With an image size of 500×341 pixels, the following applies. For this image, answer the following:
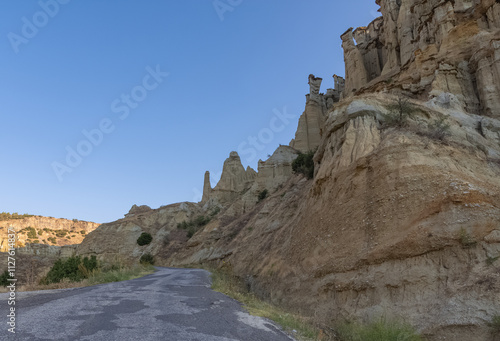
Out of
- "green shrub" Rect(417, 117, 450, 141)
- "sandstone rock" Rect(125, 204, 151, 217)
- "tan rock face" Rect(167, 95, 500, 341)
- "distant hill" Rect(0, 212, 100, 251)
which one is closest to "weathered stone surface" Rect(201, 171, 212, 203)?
"sandstone rock" Rect(125, 204, 151, 217)

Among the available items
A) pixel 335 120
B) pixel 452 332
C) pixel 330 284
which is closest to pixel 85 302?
pixel 330 284

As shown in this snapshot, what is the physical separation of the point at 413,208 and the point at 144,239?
52.8 m

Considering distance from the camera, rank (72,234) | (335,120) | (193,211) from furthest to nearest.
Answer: (72,234)
(193,211)
(335,120)

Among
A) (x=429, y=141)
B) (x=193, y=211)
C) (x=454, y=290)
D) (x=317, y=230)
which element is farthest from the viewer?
(x=193, y=211)

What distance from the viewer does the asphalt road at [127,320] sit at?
5.23 m

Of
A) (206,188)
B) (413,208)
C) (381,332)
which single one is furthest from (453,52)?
(206,188)

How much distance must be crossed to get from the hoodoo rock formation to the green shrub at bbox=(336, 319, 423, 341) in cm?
49

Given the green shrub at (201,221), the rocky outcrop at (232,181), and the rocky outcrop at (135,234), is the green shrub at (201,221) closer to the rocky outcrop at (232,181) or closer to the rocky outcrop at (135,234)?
the rocky outcrop at (135,234)

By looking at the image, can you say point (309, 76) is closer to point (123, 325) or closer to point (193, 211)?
point (193, 211)

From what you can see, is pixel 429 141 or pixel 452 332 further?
pixel 429 141

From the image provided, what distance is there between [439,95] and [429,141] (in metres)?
7.33

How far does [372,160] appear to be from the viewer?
474 inches

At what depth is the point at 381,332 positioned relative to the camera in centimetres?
706

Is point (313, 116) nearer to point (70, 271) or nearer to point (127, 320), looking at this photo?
point (70, 271)
